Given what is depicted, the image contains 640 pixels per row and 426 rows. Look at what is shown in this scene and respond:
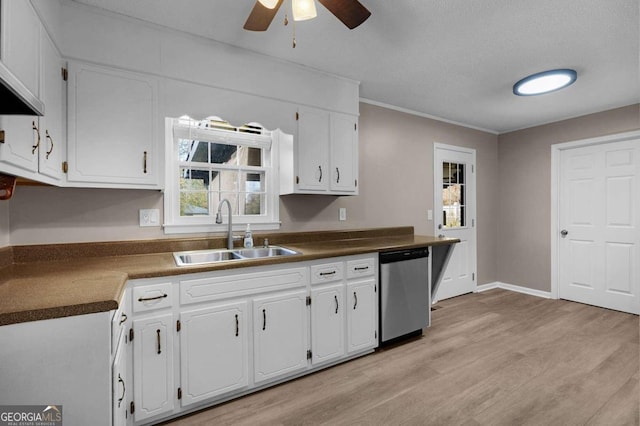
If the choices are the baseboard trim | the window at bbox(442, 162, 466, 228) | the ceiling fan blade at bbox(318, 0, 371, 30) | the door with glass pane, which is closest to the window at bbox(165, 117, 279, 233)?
the ceiling fan blade at bbox(318, 0, 371, 30)

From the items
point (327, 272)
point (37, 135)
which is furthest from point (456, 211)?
point (37, 135)

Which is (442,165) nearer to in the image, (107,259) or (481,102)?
(481,102)

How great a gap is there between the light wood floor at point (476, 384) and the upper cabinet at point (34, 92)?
1.56 metres

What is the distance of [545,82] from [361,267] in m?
2.34

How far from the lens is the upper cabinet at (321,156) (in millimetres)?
2562

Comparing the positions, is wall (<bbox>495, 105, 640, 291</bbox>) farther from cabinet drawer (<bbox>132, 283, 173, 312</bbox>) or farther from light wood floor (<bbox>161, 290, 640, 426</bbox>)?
cabinet drawer (<bbox>132, 283, 173, 312</bbox>)

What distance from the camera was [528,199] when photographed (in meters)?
4.33

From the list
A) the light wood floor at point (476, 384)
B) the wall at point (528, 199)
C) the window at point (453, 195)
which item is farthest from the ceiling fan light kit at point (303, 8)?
the wall at point (528, 199)

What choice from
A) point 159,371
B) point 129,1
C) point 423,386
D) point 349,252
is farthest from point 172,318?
point 129,1

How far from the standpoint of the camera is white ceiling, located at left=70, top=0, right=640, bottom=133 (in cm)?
185

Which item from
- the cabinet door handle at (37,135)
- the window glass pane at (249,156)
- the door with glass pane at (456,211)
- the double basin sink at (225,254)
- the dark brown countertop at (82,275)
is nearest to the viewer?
the dark brown countertop at (82,275)

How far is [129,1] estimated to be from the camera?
5.85ft

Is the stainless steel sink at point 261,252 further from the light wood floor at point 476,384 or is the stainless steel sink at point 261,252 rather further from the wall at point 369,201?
the light wood floor at point 476,384

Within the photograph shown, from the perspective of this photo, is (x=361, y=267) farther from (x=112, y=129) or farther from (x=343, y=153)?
(x=112, y=129)
